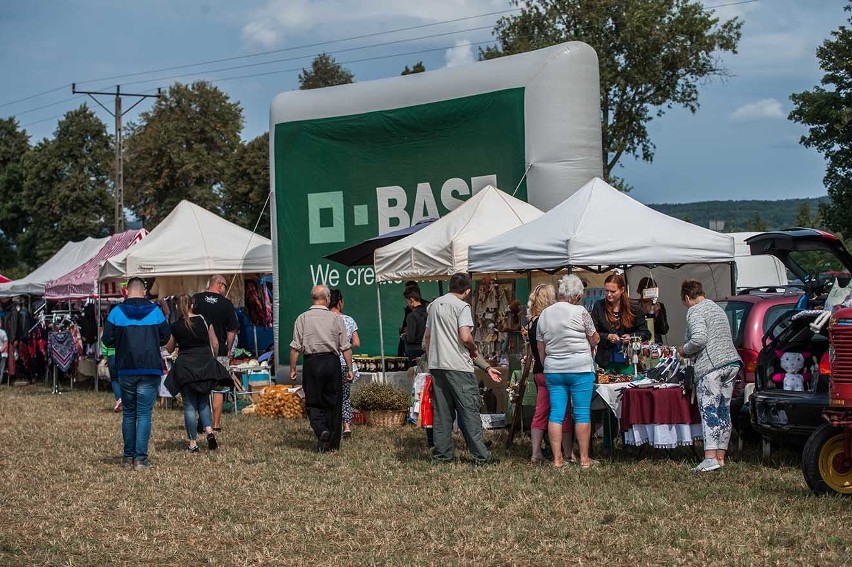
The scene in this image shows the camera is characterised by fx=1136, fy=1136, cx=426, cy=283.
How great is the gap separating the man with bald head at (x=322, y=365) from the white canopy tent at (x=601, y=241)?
1.81m

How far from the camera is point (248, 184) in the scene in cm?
4903

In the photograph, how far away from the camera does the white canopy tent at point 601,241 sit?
10953mm

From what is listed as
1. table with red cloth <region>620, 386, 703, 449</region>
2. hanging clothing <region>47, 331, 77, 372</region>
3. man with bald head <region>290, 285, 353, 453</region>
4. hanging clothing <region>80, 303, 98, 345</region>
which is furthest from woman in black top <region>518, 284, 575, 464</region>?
hanging clothing <region>47, 331, 77, 372</region>

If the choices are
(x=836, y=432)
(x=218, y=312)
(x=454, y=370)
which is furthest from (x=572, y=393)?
(x=218, y=312)

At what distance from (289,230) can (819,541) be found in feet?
41.1

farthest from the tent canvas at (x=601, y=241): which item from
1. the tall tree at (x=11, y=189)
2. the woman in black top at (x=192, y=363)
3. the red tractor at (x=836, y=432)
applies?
the tall tree at (x=11, y=189)

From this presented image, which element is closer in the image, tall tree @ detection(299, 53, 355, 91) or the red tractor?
the red tractor

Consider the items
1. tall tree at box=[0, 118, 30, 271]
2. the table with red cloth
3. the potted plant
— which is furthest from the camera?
tall tree at box=[0, 118, 30, 271]

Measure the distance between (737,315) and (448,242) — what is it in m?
3.70

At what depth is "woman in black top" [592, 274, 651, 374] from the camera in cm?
1028

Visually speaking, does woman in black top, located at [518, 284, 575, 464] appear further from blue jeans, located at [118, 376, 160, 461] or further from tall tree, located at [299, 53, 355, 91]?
tall tree, located at [299, 53, 355, 91]

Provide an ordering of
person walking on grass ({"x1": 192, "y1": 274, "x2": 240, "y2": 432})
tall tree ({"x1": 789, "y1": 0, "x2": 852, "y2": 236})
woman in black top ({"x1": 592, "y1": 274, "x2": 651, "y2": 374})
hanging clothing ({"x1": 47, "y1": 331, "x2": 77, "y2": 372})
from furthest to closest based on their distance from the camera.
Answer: tall tree ({"x1": 789, "y1": 0, "x2": 852, "y2": 236})
hanging clothing ({"x1": 47, "y1": 331, "x2": 77, "y2": 372})
person walking on grass ({"x1": 192, "y1": 274, "x2": 240, "y2": 432})
woman in black top ({"x1": 592, "y1": 274, "x2": 651, "y2": 374})

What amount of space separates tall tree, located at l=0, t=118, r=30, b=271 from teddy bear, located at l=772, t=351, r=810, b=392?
2070 inches

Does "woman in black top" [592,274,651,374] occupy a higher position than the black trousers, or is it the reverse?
"woman in black top" [592,274,651,374]
